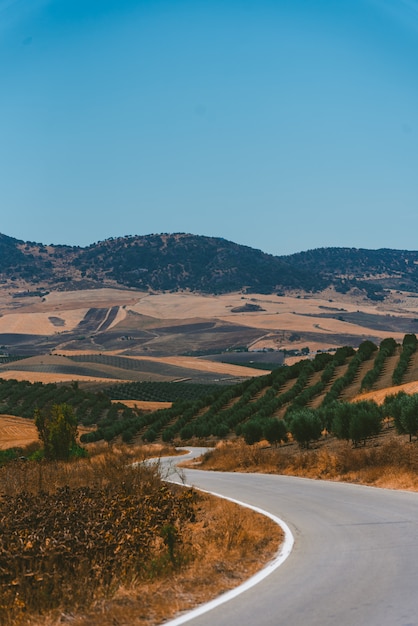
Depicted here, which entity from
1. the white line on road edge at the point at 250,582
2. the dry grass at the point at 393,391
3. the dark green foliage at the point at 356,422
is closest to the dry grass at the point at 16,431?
the dry grass at the point at 393,391

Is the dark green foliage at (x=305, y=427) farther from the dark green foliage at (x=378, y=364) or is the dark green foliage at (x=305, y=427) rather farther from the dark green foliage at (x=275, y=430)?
the dark green foliage at (x=378, y=364)

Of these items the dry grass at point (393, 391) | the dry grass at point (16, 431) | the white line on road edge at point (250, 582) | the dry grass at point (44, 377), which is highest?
the white line on road edge at point (250, 582)

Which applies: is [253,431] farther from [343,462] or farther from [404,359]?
[404,359]

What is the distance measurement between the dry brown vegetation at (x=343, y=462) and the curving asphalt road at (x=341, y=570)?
6.09 ft

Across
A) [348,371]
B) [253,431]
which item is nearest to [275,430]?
[253,431]

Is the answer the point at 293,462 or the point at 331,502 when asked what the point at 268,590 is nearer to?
the point at 331,502

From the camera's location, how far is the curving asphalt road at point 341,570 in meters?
7.26

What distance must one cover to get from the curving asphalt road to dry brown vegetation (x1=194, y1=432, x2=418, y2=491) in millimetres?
1856

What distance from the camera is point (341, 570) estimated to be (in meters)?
9.47

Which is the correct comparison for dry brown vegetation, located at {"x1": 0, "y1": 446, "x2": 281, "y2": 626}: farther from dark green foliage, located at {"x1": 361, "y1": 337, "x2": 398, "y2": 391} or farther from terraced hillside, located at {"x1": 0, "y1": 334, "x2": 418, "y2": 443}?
dark green foliage, located at {"x1": 361, "y1": 337, "x2": 398, "y2": 391}

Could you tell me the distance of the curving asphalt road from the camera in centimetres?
726

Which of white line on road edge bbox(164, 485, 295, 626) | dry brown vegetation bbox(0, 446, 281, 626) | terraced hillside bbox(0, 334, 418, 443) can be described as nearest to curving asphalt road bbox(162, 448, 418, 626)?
white line on road edge bbox(164, 485, 295, 626)

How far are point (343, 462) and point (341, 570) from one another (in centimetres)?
1456

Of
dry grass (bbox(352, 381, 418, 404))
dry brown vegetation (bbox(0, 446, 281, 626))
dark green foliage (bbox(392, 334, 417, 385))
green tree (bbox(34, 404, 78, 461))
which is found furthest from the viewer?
dark green foliage (bbox(392, 334, 417, 385))
